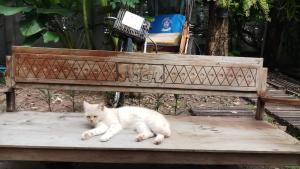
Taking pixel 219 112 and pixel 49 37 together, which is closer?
pixel 219 112

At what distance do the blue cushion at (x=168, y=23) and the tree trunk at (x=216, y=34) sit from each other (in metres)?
0.54

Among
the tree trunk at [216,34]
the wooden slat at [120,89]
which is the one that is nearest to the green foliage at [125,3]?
the tree trunk at [216,34]

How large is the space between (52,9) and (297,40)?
567cm

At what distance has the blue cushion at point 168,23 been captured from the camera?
603 centimetres

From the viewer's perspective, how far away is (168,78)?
13.5 feet

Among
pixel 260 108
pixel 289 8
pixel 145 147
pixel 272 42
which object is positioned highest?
pixel 289 8

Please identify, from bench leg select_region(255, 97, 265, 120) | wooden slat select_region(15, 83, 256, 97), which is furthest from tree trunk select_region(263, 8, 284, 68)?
wooden slat select_region(15, 83, 256, 97)

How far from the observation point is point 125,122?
11.9 feet

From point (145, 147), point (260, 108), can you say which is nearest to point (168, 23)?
point (260, 108)

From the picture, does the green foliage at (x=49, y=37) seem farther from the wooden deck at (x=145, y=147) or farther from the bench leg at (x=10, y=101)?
the wooden deck at (x=145, y=147)

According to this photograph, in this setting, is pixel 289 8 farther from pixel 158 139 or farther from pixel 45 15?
pixel 158 139

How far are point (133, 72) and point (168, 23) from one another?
7.15ft

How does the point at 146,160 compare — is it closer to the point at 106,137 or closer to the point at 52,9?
the point at 106,137

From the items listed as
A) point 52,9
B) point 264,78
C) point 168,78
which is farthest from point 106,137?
point 52,9
